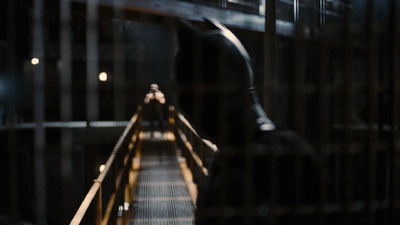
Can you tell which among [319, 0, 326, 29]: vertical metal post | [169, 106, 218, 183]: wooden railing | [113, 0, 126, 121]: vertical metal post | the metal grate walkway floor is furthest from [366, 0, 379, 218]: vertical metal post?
the metal grate walkway floor

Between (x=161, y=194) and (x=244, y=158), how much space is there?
2776 millimetres

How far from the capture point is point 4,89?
1282 mm

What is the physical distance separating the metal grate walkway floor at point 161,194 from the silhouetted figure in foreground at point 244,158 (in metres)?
1.71

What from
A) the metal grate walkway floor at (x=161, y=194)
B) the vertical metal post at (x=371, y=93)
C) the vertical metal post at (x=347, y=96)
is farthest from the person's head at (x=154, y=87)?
the metal grate walkway floor at (x=161, y=194)

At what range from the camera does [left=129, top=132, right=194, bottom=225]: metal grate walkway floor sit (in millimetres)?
2861

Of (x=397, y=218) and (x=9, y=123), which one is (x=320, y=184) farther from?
(x=9, y=123)

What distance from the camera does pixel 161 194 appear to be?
12.0 ft

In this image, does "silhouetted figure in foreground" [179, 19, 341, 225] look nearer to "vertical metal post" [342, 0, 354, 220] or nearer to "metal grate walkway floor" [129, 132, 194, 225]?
"vertical metal post" [342, 0, 354, 220]

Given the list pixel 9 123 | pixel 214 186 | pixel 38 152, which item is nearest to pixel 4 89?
pixel 9 123

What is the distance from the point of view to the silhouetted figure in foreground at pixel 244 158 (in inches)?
39.1

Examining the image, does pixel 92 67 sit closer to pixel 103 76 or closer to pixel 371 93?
pixel 103 76

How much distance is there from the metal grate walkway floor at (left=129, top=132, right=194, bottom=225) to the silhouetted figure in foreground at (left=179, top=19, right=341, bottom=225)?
1713 mm

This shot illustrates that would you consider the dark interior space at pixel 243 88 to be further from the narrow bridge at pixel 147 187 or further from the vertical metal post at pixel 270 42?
the narrow bridge at pixel 147 187

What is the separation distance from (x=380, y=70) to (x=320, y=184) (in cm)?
81
